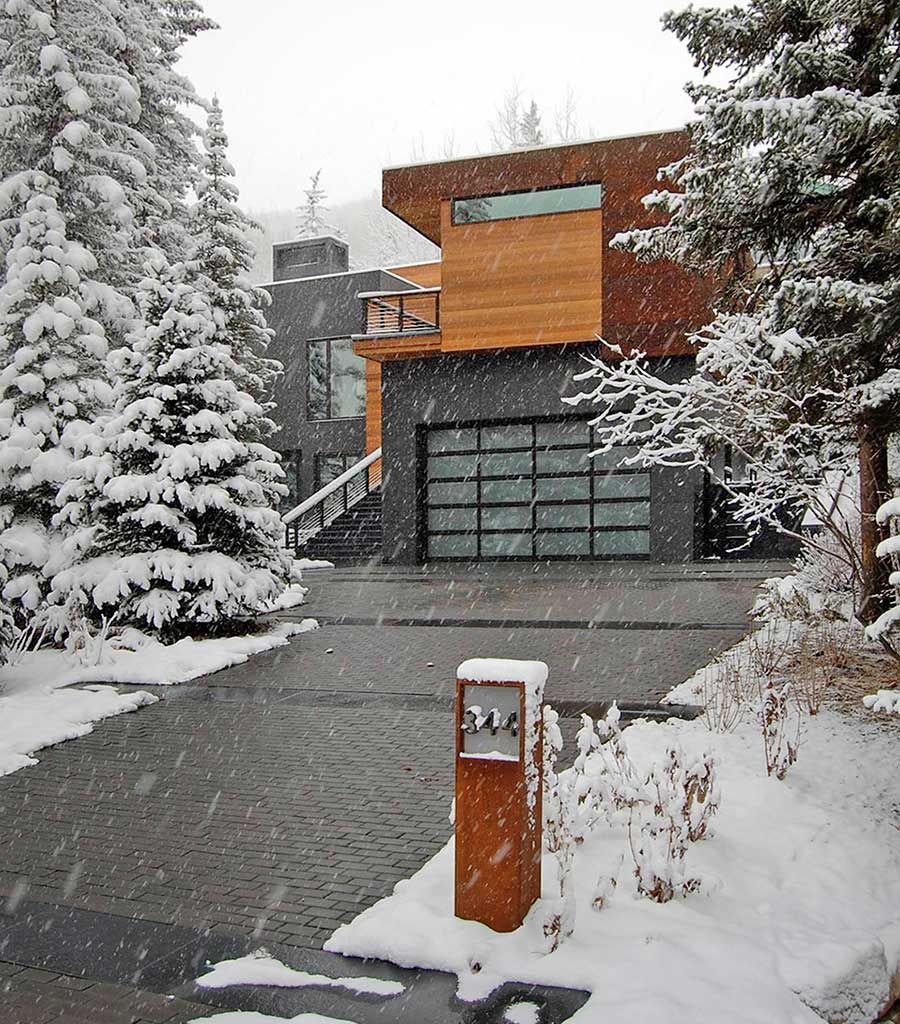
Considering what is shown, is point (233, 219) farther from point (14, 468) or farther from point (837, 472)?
point (837, 472)

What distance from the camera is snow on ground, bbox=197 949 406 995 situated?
3.74 m

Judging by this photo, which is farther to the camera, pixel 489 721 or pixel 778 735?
pixel 778 735

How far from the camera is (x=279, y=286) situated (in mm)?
32812

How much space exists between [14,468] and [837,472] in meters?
10.7

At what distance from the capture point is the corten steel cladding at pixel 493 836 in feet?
13.1

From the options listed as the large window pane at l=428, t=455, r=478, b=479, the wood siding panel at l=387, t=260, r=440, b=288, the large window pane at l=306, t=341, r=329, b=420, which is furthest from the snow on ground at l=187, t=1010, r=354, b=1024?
the wood siding panel at l=387, t=260, r=440, b=288

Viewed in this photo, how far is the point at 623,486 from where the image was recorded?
22.4m

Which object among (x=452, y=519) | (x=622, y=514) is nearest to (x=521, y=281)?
(x=622, y=514)

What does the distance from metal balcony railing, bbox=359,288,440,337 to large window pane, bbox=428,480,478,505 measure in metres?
3.97

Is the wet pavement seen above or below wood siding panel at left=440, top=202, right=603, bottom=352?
below

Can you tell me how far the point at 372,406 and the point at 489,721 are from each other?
2821 centimetres

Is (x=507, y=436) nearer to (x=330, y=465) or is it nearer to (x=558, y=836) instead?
(x=330, y=465)

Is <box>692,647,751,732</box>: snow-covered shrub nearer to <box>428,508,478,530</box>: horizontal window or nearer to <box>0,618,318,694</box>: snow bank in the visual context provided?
<box>0,618,318,694</box>: snow bank

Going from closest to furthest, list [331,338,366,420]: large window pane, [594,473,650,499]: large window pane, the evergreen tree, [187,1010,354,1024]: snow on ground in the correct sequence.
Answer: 1. [187,1010,354,1024]: snow on ground
2. the evergreen tree
3. [594,473,650,499]: large window pane
4. [331,338,366,420]: large window pane
